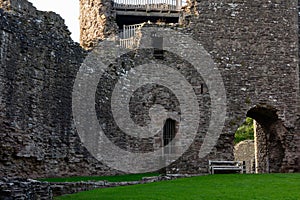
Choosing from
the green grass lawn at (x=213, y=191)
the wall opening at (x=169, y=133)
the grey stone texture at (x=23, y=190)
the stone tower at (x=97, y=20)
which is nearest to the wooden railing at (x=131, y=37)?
the stone tower at (x=97, y=20)

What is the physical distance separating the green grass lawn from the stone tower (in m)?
8.94

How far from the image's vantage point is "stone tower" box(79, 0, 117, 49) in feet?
77.0

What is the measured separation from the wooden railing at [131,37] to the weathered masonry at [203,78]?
0.51m

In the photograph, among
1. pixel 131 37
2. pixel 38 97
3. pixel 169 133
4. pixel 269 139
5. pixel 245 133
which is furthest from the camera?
pixel 245 133

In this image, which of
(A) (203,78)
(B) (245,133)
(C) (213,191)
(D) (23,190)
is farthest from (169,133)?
(B) (245,133)

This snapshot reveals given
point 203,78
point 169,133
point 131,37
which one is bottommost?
point 169,133

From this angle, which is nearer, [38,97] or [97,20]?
[38,97]

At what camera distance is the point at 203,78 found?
23656mm

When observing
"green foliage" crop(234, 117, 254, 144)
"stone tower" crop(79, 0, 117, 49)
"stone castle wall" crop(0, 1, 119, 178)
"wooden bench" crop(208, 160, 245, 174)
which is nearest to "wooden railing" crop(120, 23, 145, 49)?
"stone tower" crop(79, 0, 117, 49)

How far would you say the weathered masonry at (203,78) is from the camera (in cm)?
1780

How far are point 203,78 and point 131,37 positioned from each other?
3.49 metres

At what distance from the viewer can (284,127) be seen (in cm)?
2408

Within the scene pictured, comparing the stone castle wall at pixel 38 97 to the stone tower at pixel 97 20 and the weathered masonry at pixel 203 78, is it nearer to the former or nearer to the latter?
the weathered masonry at pixel 203 78

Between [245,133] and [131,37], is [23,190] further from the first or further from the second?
[245,133]
